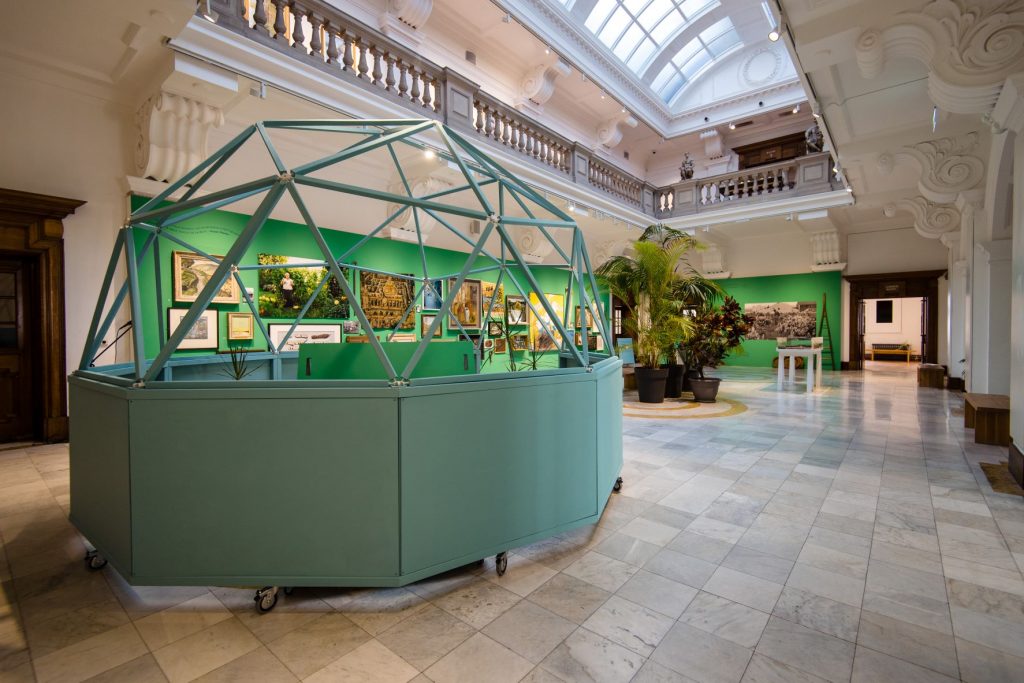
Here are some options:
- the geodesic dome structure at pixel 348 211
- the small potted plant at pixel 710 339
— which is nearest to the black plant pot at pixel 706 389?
the small potted plant at pixel 710 339

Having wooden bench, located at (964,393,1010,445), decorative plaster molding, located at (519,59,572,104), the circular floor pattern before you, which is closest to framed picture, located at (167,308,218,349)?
the circular floor pattern

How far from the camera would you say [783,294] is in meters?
16.4

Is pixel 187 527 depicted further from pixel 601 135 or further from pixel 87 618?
pixel 601 135

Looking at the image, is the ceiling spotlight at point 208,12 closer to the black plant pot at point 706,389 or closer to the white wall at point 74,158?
the white wall at point 74,158

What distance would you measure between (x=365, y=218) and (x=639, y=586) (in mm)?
8045

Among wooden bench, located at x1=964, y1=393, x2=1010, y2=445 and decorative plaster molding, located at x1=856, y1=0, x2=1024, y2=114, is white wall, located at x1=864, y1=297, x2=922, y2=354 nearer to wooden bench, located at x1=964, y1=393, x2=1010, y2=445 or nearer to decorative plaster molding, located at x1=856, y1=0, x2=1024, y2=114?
wooden bench, located at x1=964, y1=393, x2=1010, y2=445

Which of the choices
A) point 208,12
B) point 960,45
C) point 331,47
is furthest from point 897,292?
point 208,12

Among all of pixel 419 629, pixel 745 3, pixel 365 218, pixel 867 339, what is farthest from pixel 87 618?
pixel 867 339

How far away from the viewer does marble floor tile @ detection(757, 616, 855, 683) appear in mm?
1827

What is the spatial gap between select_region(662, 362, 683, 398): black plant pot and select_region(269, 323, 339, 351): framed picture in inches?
259

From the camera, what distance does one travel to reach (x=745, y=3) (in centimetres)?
1299

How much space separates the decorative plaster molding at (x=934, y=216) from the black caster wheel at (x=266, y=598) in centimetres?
1342

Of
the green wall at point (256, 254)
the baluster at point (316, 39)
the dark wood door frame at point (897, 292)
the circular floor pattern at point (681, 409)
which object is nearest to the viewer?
the baluster at point (316, 39)

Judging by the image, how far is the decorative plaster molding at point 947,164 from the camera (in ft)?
22.7
